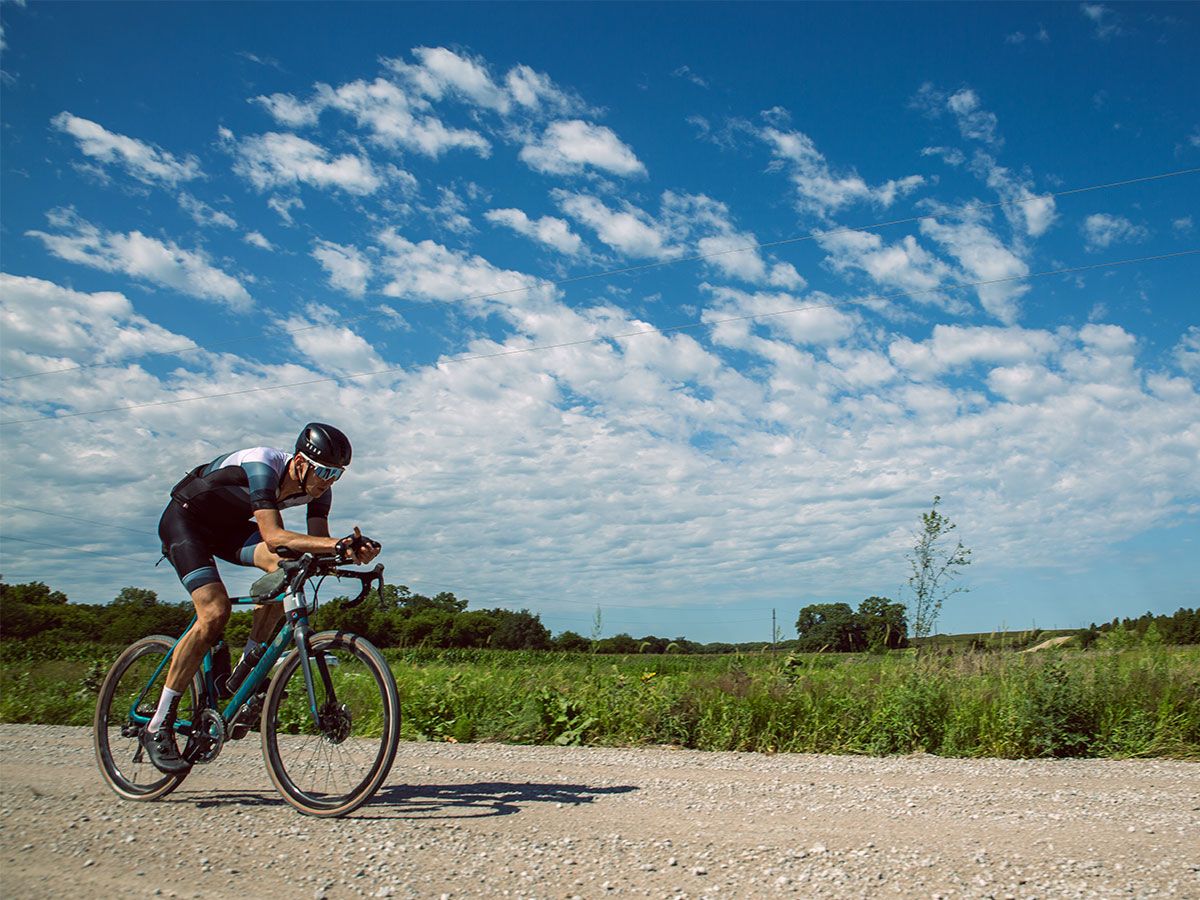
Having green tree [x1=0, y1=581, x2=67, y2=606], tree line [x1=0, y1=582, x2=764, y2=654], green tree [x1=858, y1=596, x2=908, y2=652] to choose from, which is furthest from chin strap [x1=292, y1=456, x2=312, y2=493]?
green tree [x1=0, y1=581, x2=67, y2=606]

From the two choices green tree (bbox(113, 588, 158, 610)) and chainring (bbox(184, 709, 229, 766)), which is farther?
green tree (bbox(113, 588, 158, 610))

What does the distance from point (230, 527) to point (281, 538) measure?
0.93 meters

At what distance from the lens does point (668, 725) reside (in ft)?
27.6

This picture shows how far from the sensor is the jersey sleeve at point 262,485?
5148mm

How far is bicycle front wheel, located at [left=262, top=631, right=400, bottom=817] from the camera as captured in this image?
486 cm

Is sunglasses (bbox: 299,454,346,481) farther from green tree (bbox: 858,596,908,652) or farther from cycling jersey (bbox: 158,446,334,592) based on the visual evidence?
green tree (bbox: 858,596,908,652)

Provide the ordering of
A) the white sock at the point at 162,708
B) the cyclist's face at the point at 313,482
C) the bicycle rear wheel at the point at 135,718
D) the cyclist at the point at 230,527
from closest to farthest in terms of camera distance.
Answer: the cyclist at the point at 230,527 → the cyclist's face at the point at 313,482 → the white sock at the point at 162,708 → the bicycle rear wheel at the point at 135,718

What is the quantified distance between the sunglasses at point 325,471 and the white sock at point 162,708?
5.57ft

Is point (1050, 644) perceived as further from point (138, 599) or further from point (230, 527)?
point (138, 599)

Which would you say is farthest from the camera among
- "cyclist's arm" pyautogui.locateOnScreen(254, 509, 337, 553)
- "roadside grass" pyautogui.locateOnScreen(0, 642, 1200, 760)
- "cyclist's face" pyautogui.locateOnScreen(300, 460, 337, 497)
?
"roadside grass" pyautogui.locateOnScreen(0, 642, 1200, 760)

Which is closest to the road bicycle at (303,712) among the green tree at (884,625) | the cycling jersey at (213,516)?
the cycling jersey at (213,516)

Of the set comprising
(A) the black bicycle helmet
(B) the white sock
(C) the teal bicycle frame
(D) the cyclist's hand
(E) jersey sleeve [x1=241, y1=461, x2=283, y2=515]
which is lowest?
(B) the white sock

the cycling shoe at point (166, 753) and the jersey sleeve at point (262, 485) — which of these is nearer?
the jersey sleeve at point (262, 485)

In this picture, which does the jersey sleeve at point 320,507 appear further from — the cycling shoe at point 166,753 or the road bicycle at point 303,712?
the cycling shoe at point 166,753
